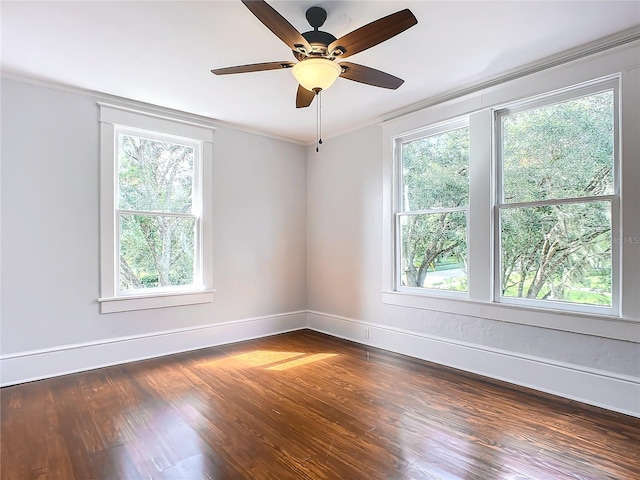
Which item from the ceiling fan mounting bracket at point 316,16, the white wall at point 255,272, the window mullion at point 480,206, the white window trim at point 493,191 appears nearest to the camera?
the ceiling fan mounting bracket at point 316,16

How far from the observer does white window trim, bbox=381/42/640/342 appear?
2576 mm

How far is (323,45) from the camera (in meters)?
2.22

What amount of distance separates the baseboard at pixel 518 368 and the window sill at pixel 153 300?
1.92m

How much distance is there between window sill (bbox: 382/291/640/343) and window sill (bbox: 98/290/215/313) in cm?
229

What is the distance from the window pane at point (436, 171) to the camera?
3.63 m

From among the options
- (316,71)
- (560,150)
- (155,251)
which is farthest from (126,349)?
(560,150)

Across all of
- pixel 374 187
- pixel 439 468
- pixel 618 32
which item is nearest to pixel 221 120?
pixel 374 187

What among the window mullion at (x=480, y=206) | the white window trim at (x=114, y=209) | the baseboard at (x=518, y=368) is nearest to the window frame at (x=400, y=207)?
the window mullion at (x=480, y=206)

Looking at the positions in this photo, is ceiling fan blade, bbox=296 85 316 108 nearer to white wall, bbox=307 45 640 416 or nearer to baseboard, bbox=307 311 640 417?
white wall, bbox=307 45 640 416

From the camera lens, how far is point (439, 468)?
77.5 inches

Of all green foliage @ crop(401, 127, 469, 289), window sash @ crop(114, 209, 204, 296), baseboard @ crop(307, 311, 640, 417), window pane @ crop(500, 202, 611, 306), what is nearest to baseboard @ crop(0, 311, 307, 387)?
window sash @ crop(114, 209, 204, 296)

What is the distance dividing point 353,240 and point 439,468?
297cm

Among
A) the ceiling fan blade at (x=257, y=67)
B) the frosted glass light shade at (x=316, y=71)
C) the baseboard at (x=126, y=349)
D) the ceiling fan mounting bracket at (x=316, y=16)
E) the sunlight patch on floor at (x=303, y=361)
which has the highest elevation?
the ceiling fan mounting bracket at (x=316, y=16)

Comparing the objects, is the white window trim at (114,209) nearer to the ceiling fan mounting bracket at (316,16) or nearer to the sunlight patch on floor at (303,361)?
the sunlight patch on floor at (303,361)
